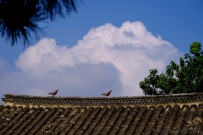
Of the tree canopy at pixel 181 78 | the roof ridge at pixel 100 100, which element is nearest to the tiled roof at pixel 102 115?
the roof ridge at pixel 100 100

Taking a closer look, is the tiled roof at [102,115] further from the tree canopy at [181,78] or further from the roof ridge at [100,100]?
the tree canopy at [181,78]

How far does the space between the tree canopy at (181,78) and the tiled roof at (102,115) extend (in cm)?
925

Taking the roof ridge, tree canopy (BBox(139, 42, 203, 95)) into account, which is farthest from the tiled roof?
tree canopy (BBox(139, 42, 203, 95))

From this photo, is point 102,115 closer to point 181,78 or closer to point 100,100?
point 100,100

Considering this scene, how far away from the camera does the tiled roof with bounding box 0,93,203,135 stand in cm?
1019

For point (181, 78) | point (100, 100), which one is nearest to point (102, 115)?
point (100, 100)

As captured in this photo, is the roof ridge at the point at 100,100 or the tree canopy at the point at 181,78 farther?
the tree canopy at the point at 181,78

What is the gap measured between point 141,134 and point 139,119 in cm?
105

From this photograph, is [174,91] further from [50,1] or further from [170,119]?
[50,1]

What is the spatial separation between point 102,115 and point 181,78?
10777 millimetres

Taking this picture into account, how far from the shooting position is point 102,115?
1159cm

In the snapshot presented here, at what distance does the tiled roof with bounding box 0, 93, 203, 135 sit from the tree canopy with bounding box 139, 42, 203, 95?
9.25m

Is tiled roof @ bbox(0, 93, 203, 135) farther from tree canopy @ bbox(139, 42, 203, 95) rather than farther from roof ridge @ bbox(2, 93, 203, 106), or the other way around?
tree canopy @ bbox(139, 42, 203, 95)

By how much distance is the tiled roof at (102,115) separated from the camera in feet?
33.4
